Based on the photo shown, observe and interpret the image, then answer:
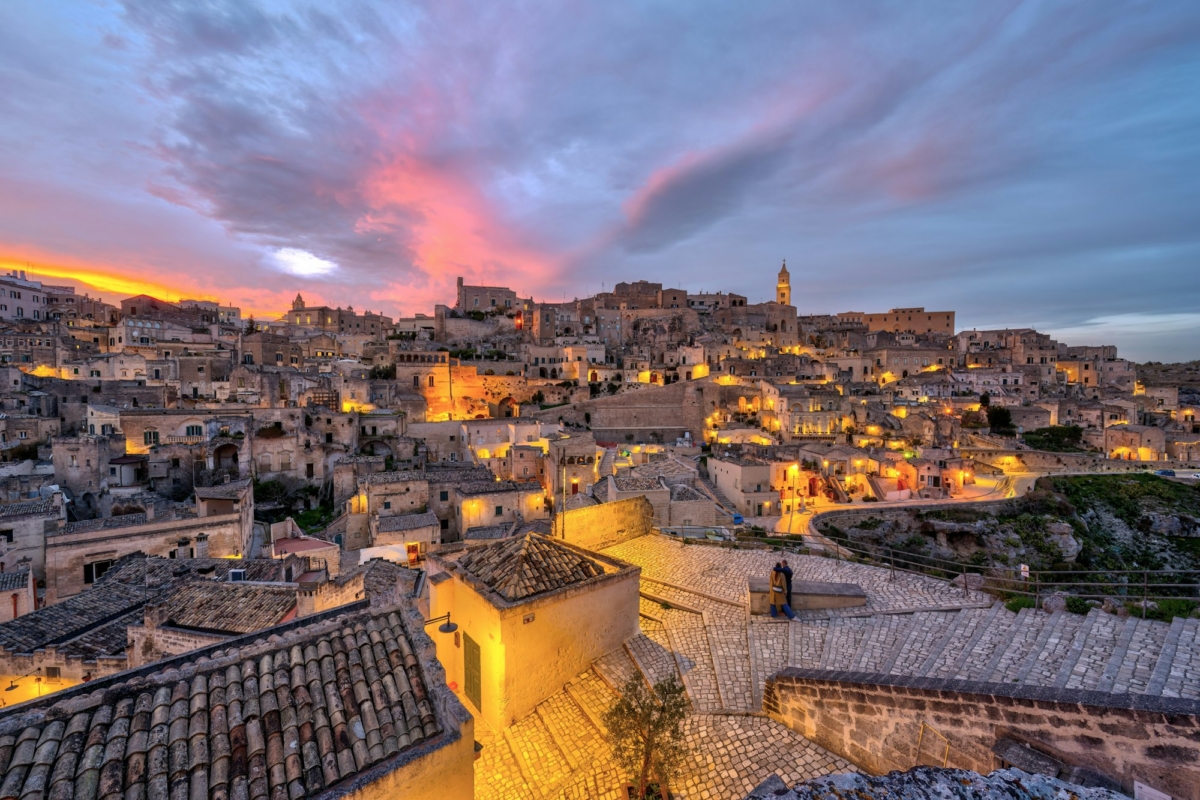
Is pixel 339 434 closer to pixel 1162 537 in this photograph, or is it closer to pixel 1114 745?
pixel 1114 745

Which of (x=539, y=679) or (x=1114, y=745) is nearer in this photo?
(x=1114, y=745)

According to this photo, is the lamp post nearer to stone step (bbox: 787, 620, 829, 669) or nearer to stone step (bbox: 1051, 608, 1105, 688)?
stone step (bbox: 787, 620, 829, 669)

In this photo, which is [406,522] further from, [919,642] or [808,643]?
[919,642]

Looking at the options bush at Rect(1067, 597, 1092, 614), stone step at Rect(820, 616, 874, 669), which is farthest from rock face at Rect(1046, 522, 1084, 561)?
stone step at Rect(820, 616, 874, 669)

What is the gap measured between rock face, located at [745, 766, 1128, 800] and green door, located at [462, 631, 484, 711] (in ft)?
16.1

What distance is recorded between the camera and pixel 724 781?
532 centimetres

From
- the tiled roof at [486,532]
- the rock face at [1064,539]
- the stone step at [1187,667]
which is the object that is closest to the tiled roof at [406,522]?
the tiled roof at [486,532]

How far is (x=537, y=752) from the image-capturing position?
6.18 metres

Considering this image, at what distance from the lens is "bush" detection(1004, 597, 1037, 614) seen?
Result: 301 inches

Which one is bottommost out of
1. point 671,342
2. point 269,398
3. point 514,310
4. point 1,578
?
point 1,578

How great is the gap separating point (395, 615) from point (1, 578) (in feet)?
50.8

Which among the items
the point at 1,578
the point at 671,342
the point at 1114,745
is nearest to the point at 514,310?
the point at 671,342

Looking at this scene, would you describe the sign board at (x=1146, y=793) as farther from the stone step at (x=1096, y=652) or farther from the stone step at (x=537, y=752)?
the stone step at (x=537, y=752)

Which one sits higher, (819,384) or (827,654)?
(819,384)
